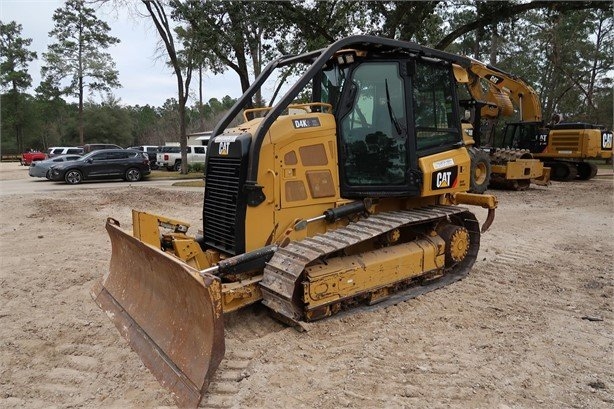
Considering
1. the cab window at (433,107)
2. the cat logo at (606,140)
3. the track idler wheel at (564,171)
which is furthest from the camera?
the track idler wheel at (564,171)

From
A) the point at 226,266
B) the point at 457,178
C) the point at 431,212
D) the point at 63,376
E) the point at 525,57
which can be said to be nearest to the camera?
the point at 63,376

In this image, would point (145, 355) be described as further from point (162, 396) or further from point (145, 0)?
point (145, 0)

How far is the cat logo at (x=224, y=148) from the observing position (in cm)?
464

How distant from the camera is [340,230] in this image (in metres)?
4.66

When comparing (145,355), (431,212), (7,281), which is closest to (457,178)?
(431,212)

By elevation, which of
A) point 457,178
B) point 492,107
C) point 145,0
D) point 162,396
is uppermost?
point 145,0

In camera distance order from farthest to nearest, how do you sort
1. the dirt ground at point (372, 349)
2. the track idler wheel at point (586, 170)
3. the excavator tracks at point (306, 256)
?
the track idler wheel at point (586, 170) < the excavator tracks at point (306, 256) < the dirt ground at point (372, 349)

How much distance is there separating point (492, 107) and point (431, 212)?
17.9 feet

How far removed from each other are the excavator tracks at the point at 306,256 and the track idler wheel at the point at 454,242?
0.99 feet

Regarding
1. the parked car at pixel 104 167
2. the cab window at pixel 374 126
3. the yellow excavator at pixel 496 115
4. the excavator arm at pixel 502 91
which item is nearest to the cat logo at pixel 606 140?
the yellow excavator at pixel 496 115

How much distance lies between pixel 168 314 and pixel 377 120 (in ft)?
9.71

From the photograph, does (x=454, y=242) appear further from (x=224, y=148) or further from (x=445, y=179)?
(x=224, y=148)

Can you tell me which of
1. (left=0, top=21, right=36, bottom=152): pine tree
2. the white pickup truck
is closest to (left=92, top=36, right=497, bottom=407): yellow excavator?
the white pickup truck

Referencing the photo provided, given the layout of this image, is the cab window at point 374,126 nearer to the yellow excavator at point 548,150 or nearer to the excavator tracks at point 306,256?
the excavator tracks at point 306,256
